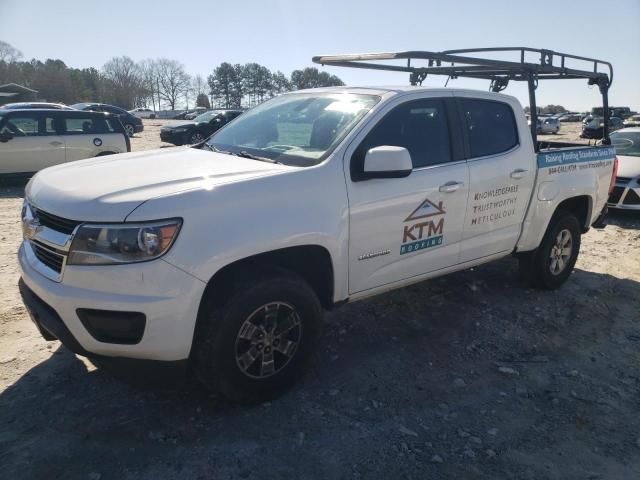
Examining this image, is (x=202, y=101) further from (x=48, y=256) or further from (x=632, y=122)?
(x=48, y=256)

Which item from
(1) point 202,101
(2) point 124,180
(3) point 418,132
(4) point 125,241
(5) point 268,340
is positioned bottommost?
(5) point 268,340

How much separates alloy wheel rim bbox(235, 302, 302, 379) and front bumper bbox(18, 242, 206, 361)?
35cm

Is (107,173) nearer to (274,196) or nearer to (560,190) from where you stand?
(274,196)

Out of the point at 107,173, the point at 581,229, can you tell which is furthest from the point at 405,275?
the point at 581,229

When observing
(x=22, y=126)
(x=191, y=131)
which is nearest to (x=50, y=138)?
(x=22, y=126)

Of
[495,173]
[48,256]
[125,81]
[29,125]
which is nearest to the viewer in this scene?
[48,256]

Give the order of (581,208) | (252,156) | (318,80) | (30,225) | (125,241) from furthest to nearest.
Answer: (318,80), (581,208), (252,156), (30,225), (125,241)

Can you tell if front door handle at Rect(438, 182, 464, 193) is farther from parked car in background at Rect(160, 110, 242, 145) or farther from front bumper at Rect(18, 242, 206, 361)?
parked car in background at Rect(160, 110, 242, 145)

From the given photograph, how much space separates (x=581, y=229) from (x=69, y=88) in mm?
82986

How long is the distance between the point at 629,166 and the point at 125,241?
900cm

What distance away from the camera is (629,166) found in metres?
8.55

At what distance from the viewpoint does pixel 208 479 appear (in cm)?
237

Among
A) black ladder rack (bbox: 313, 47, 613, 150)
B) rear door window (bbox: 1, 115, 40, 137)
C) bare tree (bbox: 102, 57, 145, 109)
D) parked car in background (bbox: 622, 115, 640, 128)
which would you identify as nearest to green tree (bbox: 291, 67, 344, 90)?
black ladder rack (bbox: 313, 47, 613, 150)

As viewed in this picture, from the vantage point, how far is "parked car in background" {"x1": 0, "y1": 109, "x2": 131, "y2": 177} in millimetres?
9969
